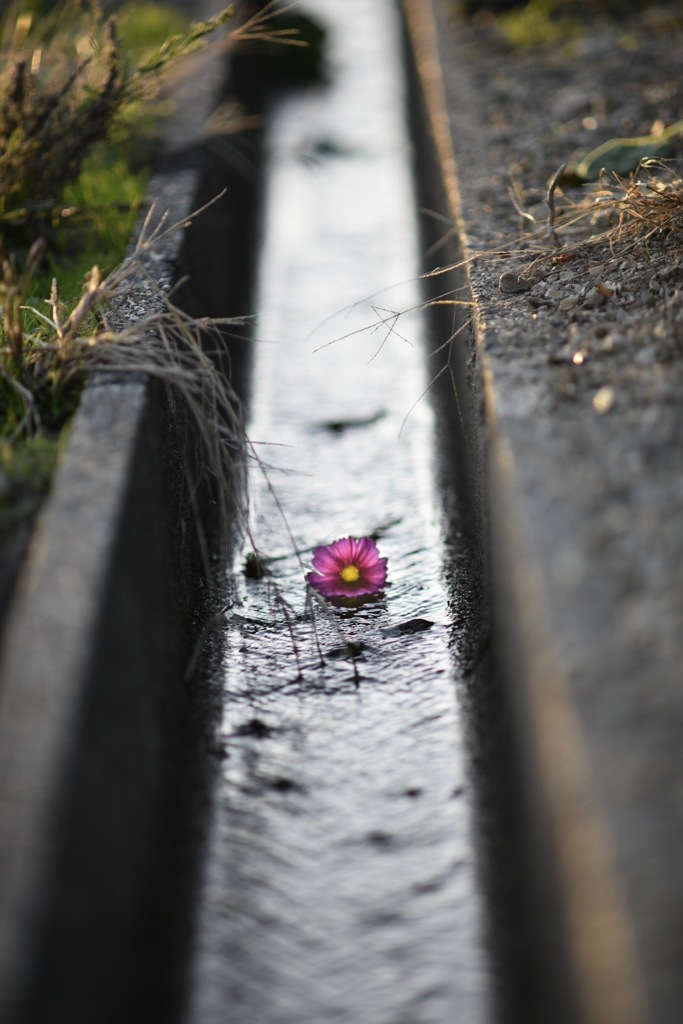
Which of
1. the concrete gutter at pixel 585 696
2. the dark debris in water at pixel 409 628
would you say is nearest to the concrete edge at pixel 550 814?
the concrete gutter at pixel 585 696

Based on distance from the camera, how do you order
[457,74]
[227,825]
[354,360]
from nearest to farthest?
[227,825]
[354,360]
[457,74]

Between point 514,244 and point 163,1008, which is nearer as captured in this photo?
point 163,1008

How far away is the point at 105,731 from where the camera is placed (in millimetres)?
1355

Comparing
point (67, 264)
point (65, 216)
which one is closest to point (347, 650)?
point (67, 264)

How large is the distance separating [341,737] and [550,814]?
0.68 meters

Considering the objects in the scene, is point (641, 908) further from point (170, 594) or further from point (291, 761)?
point (170, 594)

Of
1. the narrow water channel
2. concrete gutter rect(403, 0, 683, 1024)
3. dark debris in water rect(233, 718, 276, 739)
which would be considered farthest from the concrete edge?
dark debris in water rect(233, 718, 276, 739)

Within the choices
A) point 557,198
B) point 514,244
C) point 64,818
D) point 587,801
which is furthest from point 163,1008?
point 557,198

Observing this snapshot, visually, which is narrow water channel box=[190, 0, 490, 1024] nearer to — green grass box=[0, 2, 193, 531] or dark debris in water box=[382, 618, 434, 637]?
dark debris in water box=[382, 618, 434, 637]

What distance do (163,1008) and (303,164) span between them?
3.92 m

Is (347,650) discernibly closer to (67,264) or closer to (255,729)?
(255,729)

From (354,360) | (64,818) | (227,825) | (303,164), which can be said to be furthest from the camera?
(303,164)

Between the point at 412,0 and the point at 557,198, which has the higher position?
the point at 412,0

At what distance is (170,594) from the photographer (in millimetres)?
1897
